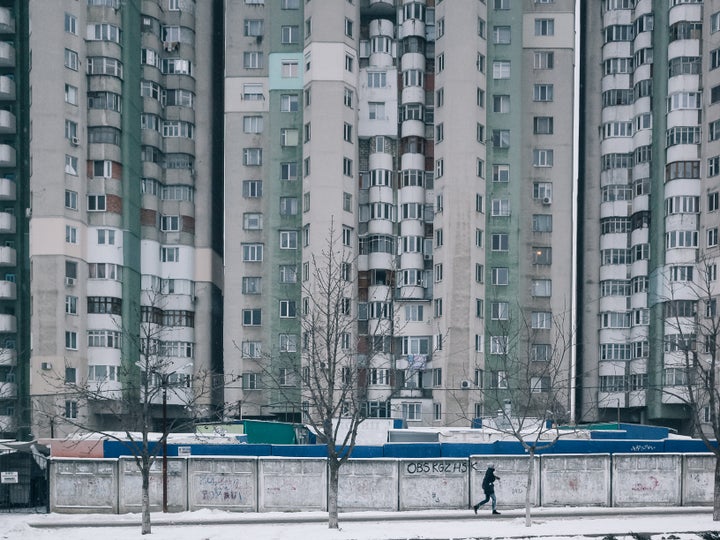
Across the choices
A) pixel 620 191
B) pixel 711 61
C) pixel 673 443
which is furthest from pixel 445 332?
pixel 673 443

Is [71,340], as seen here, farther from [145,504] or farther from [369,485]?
[145,504]

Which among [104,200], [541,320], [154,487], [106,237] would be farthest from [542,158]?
[154,487]

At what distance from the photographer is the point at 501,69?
81.2 metres

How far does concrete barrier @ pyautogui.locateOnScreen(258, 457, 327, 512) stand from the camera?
38969 mm

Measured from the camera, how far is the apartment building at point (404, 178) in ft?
258

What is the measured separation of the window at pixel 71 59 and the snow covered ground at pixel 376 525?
150ft

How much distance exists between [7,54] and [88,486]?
168ft

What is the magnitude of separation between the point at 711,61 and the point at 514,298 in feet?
75.0

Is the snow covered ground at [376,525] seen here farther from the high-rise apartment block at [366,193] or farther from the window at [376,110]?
the window at [376,110]

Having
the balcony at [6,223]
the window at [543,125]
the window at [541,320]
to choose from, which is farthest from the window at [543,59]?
the balcony at [6,223]

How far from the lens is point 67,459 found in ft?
129

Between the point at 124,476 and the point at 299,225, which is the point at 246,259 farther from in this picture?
the point at 124,476

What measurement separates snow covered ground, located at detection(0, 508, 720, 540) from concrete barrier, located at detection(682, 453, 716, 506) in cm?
102

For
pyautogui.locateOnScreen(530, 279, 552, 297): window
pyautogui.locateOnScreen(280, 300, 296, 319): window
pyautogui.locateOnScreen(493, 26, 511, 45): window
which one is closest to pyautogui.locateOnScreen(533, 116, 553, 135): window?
pyautogui.locateOnScreen(493, 26, 511, 45): window
